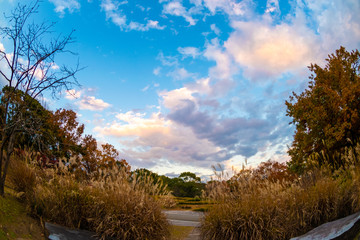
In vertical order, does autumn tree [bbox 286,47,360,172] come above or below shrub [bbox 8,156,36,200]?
above

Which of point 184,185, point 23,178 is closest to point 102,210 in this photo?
point 23,178

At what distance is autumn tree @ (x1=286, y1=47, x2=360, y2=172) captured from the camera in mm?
16031

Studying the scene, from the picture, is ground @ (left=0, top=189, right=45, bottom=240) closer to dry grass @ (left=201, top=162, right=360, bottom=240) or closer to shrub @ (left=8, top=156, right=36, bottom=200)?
shrub @ (left=8, top=156, right=36, bottom=200)

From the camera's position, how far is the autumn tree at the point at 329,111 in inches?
631

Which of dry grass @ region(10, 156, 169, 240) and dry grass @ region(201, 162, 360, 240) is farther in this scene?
dry grass @ region(10, 156, 169, 240)

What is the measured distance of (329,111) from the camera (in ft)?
55.4

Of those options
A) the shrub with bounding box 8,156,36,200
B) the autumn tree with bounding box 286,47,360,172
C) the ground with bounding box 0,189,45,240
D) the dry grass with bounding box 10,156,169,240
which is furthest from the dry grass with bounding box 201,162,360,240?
the autumn tree with bounding box 286,47,360,172

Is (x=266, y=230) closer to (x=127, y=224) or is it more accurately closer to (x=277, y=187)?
(x=277, y=187)

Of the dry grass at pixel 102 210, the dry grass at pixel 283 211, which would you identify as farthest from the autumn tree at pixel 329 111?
the dry grass at pixel 102 210

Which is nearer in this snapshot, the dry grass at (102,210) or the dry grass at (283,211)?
the dry grass at (283,211)

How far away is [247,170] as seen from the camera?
7.46m

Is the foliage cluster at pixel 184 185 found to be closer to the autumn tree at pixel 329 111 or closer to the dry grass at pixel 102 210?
the autumn tree at pixel 329 111

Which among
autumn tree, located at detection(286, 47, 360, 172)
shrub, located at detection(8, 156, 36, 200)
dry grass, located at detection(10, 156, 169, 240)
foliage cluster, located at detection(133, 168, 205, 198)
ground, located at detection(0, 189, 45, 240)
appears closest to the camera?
ground, located at detection(0, 189, 45, 240)

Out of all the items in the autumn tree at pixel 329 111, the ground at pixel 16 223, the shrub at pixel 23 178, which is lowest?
the ground at pixel 16 223
